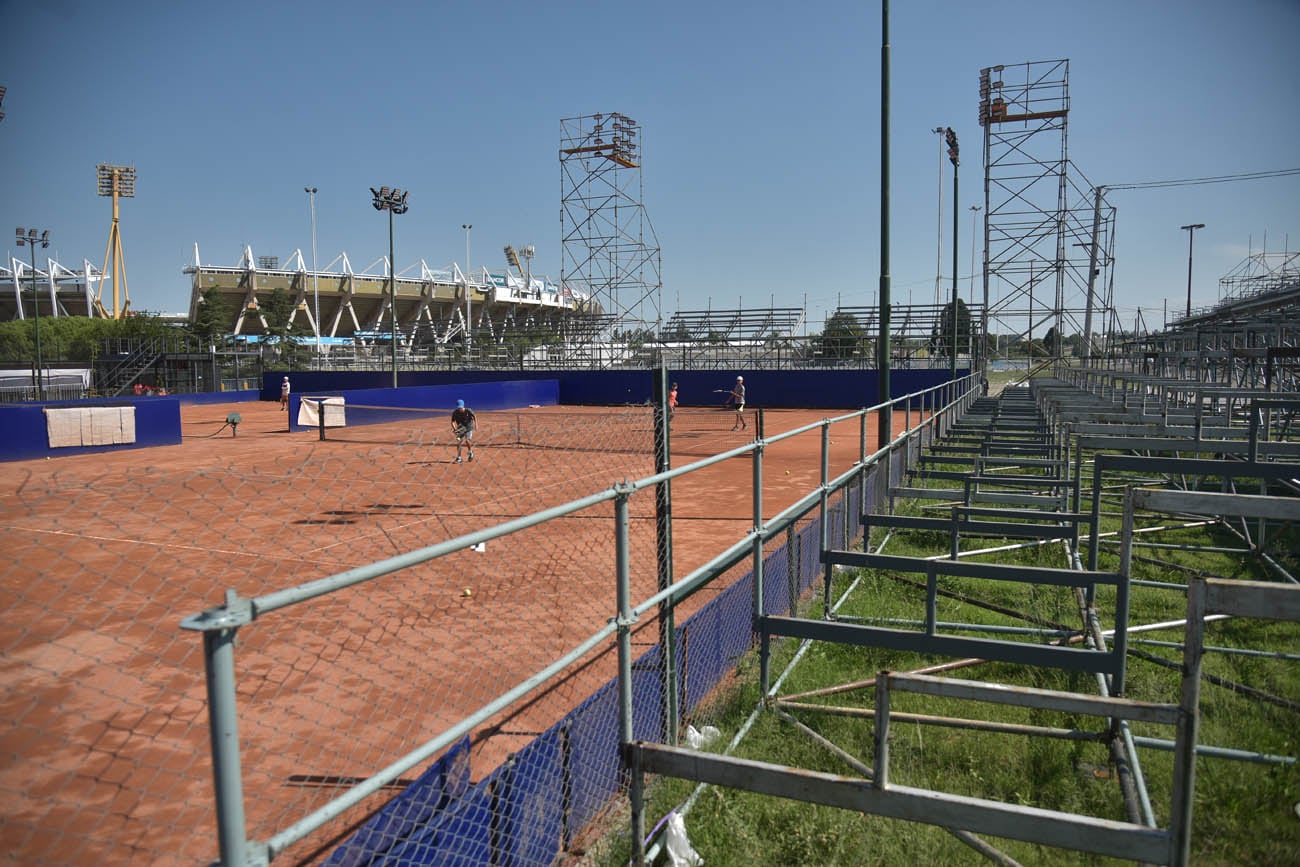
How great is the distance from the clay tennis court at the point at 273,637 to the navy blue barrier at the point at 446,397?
15.5 metres

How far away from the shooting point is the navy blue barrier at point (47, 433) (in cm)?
2341

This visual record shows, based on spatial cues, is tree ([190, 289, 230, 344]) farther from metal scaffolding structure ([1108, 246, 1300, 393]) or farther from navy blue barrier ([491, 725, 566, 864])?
navy blue barrier ([491, 725, 566, 864])

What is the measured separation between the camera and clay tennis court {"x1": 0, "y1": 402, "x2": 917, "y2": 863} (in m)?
5.09

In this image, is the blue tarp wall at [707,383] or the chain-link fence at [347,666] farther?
the blue tarp wall at [707,383]

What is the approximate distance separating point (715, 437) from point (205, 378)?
42.3m

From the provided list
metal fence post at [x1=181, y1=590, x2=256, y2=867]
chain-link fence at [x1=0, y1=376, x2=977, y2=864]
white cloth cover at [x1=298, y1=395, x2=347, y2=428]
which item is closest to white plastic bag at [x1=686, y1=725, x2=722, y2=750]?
chain-link fence at [x1=0, y1=376, x2=977, y2=864]

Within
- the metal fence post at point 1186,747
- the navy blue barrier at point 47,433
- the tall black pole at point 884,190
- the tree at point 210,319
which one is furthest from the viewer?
the tree at point 210,319

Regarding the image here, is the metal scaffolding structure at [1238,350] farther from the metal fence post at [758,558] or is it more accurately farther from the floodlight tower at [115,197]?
the floodlight tower at [115,197]

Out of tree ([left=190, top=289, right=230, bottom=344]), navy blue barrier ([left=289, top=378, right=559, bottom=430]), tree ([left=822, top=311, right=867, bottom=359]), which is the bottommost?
navy blue barrier ([left=289, top=378, right=559, bottom=430])

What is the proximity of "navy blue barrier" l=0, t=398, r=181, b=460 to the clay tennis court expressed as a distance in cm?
990

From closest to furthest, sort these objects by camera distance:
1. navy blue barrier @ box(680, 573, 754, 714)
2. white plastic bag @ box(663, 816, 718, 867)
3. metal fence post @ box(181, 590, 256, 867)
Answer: metal fence post @ box(181, 590, 256, 867), white plastic bag @ box(663, 816, 718, 867), navy blue barrier @ box(680, 573, 754, 714)

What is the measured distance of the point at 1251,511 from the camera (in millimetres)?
4691

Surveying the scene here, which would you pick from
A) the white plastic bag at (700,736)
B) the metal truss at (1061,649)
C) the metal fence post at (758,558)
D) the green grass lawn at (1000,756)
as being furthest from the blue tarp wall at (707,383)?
the white plastic bag at (700,736)

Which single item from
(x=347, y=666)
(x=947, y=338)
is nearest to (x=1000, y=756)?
(x=347, y=666)
